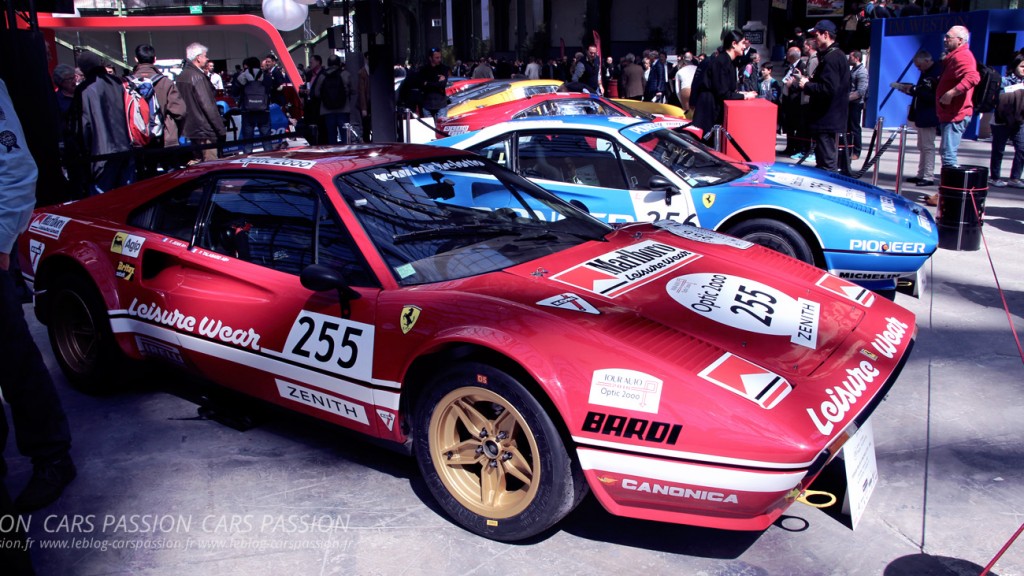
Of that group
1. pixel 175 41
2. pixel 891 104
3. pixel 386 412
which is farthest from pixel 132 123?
pixel 175 41

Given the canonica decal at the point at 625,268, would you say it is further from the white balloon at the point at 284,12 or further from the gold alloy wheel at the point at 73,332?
the white balloon at the point at 284,12

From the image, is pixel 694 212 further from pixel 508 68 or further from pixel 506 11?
pixel 506 11

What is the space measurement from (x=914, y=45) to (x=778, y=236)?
1252 centimetres

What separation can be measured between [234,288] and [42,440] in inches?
37.7

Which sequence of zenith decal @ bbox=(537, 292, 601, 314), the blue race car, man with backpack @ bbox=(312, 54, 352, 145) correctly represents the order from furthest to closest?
man with backpack @ bbox=(312, 54, 352, 145), the blue race car, zenith decal @ bbox=(537, 292, 601, 314)

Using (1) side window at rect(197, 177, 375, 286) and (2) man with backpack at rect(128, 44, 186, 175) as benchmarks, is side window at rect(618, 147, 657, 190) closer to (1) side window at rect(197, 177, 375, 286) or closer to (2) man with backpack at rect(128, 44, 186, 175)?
(1) side window at rect(197, 177, 375, 286)

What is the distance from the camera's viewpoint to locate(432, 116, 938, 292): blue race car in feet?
18.0

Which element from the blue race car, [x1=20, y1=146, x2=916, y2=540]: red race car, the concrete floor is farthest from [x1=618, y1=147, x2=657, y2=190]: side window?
the concrete floor

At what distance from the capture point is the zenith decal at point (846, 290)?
3.62 metres

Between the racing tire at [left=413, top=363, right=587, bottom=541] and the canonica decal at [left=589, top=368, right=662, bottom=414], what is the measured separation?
197 millimetres

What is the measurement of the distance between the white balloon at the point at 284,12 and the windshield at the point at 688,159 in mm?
14261

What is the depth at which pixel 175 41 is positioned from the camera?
2853 cm

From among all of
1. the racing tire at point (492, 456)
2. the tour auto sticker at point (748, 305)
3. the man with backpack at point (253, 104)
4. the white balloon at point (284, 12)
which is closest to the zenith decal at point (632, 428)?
the racing tire at point (492, 456)

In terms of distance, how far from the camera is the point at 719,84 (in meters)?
10.7
